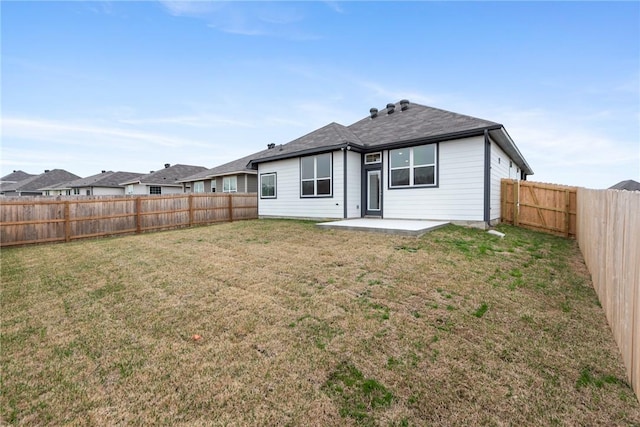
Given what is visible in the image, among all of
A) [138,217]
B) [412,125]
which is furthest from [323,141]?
[138,217]

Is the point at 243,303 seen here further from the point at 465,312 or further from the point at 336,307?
the point at 465,312

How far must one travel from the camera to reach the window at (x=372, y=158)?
1210 cm

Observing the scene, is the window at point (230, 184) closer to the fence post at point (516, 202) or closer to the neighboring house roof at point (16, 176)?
the fence post at point (516, 202)

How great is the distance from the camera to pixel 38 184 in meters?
38.8

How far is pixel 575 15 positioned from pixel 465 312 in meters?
12.2

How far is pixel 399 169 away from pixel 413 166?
23.6 inches

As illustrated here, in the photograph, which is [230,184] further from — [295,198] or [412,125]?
[412,125]

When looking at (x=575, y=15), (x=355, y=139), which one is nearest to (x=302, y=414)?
(x=355, y=139)

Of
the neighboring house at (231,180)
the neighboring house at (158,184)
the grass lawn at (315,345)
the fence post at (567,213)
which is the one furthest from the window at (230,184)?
the fence post at (567,213)

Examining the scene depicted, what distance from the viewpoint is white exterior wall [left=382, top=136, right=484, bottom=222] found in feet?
31.8

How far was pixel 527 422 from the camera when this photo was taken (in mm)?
2137

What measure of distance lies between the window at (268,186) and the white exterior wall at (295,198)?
8.5 inches

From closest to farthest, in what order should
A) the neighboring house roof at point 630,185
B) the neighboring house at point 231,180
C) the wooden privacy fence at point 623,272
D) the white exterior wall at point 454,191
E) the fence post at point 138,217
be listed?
1. the wooden privacy fence at point 623,272
2. the white exterior wall at point 454,191
3. the fence post at point 138,217
4. the neighboring house roof at point 630,185
5. the neighboring house at point 231,180

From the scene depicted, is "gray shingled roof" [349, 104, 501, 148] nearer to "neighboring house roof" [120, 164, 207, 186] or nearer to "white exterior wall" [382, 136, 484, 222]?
"white exterior wall" [382, 136, 484, 222]
